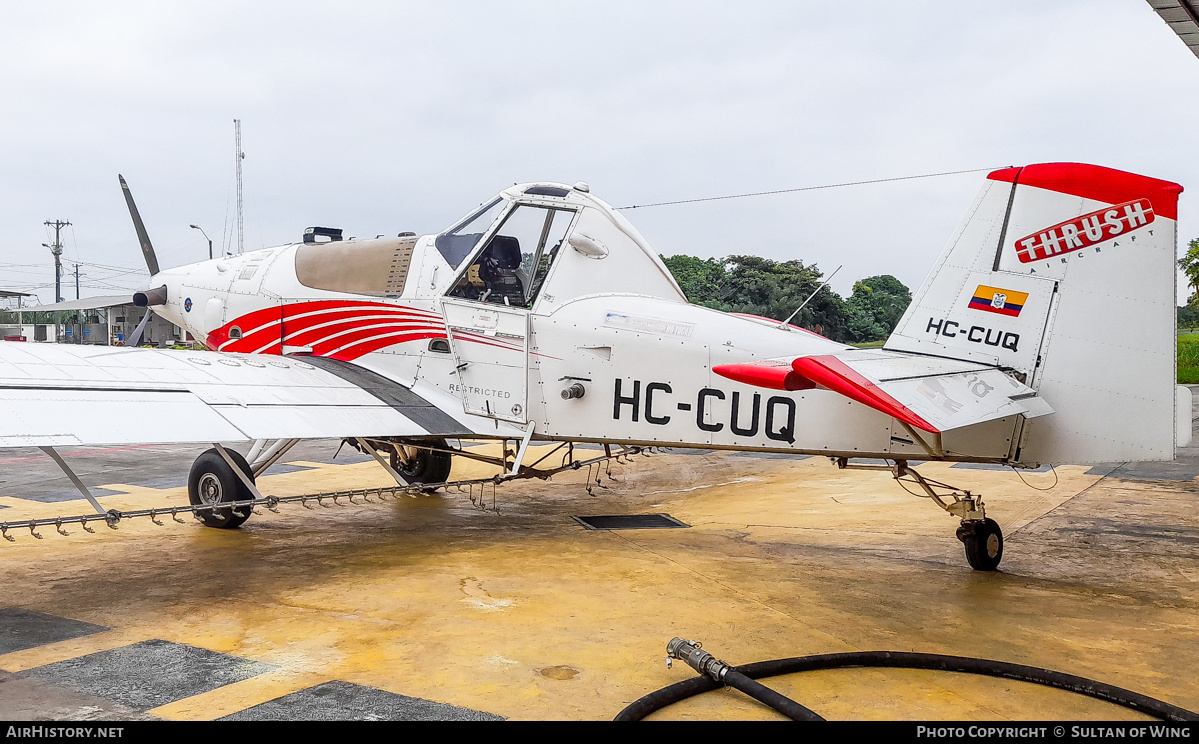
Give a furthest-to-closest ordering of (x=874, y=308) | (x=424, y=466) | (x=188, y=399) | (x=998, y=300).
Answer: (x=874, y=308) < (x=424, y=466) < (x=188, y=399) < (x=998, y=300)

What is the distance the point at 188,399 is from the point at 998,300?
233 inches

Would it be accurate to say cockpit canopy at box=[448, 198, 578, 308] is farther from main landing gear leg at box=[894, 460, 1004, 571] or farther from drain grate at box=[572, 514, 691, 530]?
main landing gear leg at box=[894, 460, 1004, 571]

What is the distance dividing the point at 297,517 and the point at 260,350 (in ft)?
6.29

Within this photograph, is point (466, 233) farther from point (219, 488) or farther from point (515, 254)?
point (219, 488)

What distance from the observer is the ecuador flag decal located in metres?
6.08

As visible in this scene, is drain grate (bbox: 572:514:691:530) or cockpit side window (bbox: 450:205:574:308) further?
drain grate (bbox: 572:514:691:530)

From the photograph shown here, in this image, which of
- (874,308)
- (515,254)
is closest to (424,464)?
(515,254)

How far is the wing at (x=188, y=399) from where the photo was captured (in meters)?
5.68

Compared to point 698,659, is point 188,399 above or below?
above

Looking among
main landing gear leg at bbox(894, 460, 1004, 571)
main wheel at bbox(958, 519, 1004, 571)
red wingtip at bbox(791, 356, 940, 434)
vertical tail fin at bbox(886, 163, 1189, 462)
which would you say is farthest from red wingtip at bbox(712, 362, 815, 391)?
main wheel at bbox(958, 519, 1004, 571)

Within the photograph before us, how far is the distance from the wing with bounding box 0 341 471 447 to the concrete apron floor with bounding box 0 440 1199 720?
1119mm

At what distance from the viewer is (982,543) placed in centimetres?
684

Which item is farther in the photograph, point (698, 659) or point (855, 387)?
point (855, 387)
